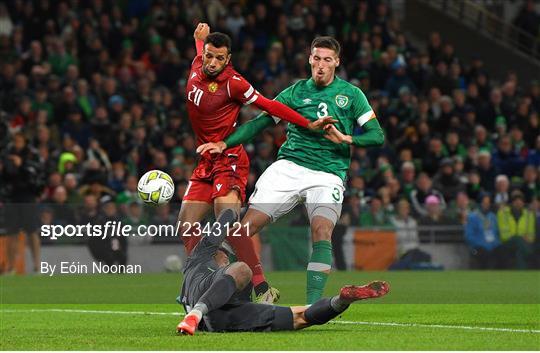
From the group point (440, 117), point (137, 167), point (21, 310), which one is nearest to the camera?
point (21, 310)

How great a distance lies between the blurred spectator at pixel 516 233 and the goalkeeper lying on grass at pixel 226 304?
1254 centimetres

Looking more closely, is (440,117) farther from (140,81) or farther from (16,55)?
(16,55)

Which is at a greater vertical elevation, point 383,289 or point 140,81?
point 140,81

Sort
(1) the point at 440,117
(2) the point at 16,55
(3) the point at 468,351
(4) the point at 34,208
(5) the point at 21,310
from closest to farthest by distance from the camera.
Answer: (3) the point at 468,351, (5) the point at 21,310, (4) the point at 34,208, (2) the point at 16,55, (1) the point at 440,117

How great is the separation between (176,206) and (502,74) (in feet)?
40.9

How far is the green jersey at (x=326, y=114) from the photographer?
11.9 m

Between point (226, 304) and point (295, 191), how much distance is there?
2.27 m

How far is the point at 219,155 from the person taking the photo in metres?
12.4

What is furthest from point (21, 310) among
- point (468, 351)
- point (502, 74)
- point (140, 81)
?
point (502, 74)

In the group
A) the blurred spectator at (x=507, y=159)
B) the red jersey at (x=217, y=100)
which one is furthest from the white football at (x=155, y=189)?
the blurred spectator at (x=507, y=159)

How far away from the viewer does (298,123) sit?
38.6ft

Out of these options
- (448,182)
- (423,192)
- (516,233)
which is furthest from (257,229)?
(448,182)

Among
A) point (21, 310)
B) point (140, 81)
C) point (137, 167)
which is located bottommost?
point (21, 310)

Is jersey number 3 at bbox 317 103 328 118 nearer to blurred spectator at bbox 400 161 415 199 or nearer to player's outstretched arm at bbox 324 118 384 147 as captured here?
player's outstretched arm at bbox 324 118 384 147
